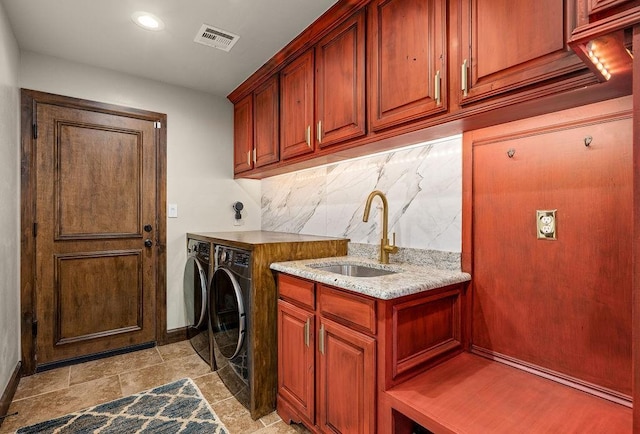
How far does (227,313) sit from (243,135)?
1683 millimetres

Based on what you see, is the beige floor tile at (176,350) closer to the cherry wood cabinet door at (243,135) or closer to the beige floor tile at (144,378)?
the beige floor tile at (144,378)

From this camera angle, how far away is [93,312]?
2.62 meters

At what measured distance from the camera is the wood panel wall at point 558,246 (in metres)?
1.15

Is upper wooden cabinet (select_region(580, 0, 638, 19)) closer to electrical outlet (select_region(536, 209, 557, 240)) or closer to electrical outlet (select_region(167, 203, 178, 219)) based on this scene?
electrical outlet (select_region(536, 209, 557, 240))

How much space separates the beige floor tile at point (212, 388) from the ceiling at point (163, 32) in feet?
7.79

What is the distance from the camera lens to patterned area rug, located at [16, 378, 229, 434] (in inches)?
66.9

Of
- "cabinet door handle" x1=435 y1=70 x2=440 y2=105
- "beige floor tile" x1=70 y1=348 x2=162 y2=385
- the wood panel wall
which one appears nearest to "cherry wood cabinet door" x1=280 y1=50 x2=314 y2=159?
"cabinet door handle" x1=435 y1=70 x2=440 y2=105

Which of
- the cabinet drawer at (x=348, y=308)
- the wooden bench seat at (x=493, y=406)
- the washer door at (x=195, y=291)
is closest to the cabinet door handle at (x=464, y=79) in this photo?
the cabinet drawer at (x=348, y=308)

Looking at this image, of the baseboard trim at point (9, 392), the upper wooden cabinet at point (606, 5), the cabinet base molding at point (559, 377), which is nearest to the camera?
the upper wooden cabinet at point (606, 5)

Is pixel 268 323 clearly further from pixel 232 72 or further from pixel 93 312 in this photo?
pixel 232 72

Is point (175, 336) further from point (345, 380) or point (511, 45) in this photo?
point (511, 45)

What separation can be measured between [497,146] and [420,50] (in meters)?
Result: 0.57

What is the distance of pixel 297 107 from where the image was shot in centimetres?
218

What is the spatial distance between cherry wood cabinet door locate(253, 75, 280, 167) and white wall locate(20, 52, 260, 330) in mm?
609
